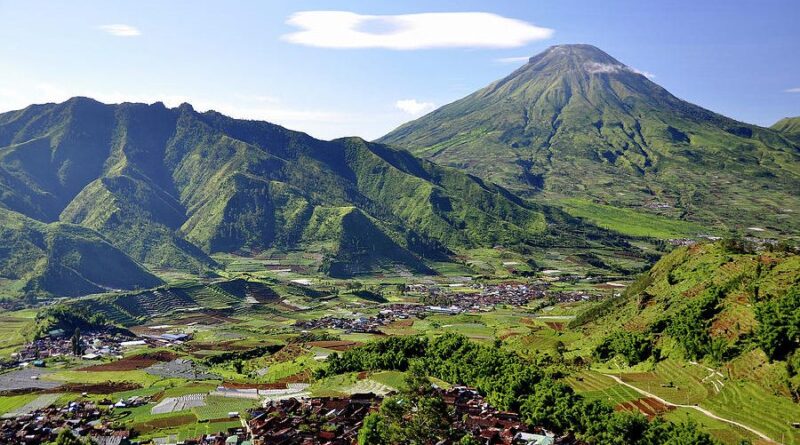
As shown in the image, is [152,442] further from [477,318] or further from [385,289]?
[385,289]

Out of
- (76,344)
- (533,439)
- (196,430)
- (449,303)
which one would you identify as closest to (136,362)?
(76,344)

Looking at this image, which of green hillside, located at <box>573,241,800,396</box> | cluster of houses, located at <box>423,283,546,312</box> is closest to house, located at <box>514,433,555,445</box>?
green hillside, located at <box>573,241,800,396</box>

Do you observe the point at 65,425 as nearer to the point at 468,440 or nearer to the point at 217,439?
the point at 217,439

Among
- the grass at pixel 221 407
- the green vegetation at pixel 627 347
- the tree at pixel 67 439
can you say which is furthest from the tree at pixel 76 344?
the green vegetation at pixel 627 347

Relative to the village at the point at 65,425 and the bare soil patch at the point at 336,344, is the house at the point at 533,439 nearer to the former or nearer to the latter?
the village at the point at 65,425

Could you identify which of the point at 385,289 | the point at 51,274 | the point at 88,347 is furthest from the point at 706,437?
the point at 51,274

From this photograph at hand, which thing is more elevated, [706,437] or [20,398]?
[706,437]
